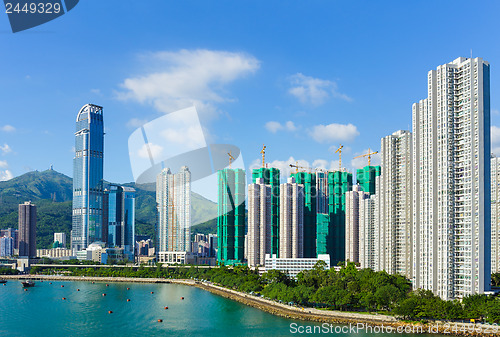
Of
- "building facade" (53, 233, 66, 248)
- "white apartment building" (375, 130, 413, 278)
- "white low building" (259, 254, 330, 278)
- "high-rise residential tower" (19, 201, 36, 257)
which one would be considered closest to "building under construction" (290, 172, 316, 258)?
"white low building" (259, 254, 330, 278)

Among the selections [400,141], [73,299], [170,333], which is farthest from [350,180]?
[170,333]

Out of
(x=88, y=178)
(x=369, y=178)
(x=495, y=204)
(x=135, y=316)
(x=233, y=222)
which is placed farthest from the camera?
(x=88, y=178)

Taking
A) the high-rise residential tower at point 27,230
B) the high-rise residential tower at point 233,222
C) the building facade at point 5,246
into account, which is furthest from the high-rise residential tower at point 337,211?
the building facade at point 5,246

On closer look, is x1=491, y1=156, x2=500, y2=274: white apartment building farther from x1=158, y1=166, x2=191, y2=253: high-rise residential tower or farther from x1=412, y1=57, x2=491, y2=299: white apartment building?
x1=158, y1=166, x2=191, y2=253: high-rise residential tower

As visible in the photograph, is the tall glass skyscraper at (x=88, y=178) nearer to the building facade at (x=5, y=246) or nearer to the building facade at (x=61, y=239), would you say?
the building facade at (x=61, y=239)

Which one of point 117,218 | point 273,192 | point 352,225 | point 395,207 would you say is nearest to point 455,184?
point 395,207

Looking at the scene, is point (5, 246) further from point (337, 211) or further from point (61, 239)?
point (337, 211)

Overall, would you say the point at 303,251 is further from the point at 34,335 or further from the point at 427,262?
the point at 34,335
